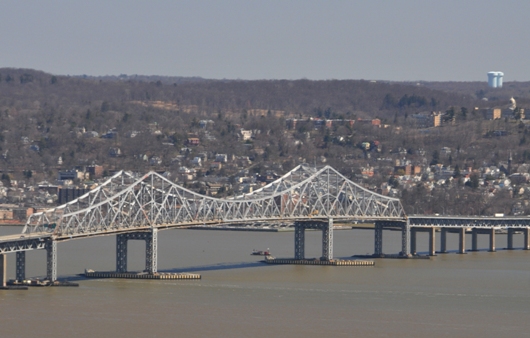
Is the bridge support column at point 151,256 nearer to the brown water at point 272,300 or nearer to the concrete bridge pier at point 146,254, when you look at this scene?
the concrete bridge pier at point 146,254

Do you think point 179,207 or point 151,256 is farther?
point 179,207

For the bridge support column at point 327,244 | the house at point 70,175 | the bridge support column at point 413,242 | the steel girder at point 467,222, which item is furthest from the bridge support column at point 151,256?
the house at point 70,175

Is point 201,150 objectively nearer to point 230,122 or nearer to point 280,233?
point 230,122

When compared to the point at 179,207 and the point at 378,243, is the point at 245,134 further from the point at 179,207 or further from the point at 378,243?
the point at 179,207

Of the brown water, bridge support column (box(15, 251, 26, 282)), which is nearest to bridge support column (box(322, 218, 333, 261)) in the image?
the brown water

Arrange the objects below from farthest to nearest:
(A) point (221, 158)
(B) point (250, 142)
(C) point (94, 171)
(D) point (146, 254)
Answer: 1. (B) point (250, 142)
2. (A) point (221, 158)
3. (C) point (94, 171)
4. (D) point (146, 254)

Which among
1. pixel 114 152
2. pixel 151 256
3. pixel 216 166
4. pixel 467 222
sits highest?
pixel 114 152

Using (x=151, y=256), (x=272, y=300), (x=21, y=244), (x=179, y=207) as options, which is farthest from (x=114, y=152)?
(x=272, y=300)
